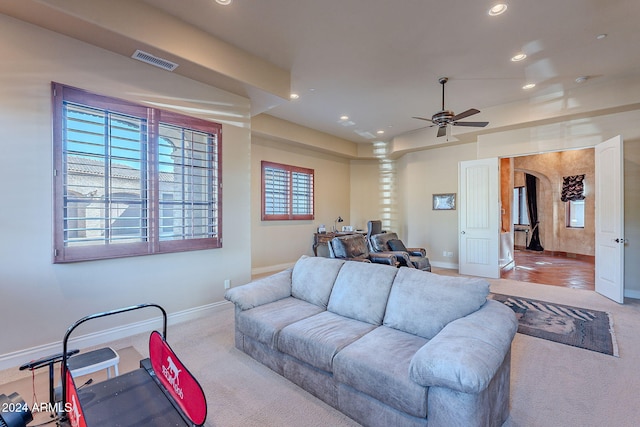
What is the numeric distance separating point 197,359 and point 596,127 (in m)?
6.54

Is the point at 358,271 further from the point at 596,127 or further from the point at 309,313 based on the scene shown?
the point at 596,127

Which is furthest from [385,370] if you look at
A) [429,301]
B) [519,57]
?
[519,57]

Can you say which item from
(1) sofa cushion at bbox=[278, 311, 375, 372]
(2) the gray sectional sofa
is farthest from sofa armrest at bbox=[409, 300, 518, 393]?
(1) sofa cushion at bbox=[278, 311, 375, 372]

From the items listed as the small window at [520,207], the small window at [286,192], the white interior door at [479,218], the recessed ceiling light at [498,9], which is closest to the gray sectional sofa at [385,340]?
the recessed ceiling light at [498,9]

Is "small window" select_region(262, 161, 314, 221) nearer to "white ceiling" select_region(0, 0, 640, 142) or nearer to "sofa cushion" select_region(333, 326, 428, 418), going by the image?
"white ceiling" select_region(0, 0, 640, 142)

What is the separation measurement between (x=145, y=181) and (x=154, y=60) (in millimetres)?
1272

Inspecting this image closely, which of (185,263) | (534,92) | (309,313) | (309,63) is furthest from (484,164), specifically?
(185,263)

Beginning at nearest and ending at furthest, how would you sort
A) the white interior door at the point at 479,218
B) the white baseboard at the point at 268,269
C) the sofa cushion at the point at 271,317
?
the sofa cushion at the point at 271,317 → the white interior door at the point at 479,218 → the white baseboard at the point at 268,269

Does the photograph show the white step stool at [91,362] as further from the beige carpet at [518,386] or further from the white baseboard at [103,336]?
the white baseboard at [103,336]

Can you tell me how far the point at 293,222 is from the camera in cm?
684

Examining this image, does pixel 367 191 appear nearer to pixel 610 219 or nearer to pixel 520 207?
pixel 610 219

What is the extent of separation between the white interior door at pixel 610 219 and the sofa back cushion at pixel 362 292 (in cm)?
399

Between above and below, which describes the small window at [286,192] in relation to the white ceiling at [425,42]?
below

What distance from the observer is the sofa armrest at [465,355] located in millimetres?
1312
